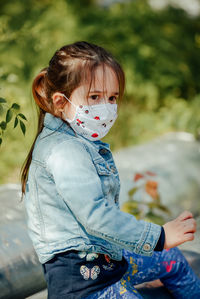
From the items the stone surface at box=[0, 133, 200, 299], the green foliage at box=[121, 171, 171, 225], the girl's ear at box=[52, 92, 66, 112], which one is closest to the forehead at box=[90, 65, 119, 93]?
the girl's ear at box=[52, 92, 66, 112]

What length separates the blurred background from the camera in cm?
447

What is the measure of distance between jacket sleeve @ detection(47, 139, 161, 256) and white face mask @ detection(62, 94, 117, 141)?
0.15 m

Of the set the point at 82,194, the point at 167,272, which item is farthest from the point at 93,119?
the point at 167,272

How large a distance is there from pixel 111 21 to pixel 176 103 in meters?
1.53

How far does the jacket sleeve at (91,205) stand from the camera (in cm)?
125

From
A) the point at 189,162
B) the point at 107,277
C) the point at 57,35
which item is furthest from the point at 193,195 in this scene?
the point at 57,35

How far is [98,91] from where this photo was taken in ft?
4.57

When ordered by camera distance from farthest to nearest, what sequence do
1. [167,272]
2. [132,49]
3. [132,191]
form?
[132,49]
[132,191]
[167,272]

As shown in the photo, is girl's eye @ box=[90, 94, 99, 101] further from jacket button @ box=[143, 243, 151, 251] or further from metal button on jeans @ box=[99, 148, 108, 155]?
jacket button @ box=[143, 243, 151, 251]

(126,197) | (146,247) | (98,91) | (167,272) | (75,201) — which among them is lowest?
(126,197)

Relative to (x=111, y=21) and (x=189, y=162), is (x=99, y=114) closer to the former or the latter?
(x=189, y=162)

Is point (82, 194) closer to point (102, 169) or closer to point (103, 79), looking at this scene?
point (102, 169)

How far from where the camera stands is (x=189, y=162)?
3354mm

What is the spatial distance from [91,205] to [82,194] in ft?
0.15
